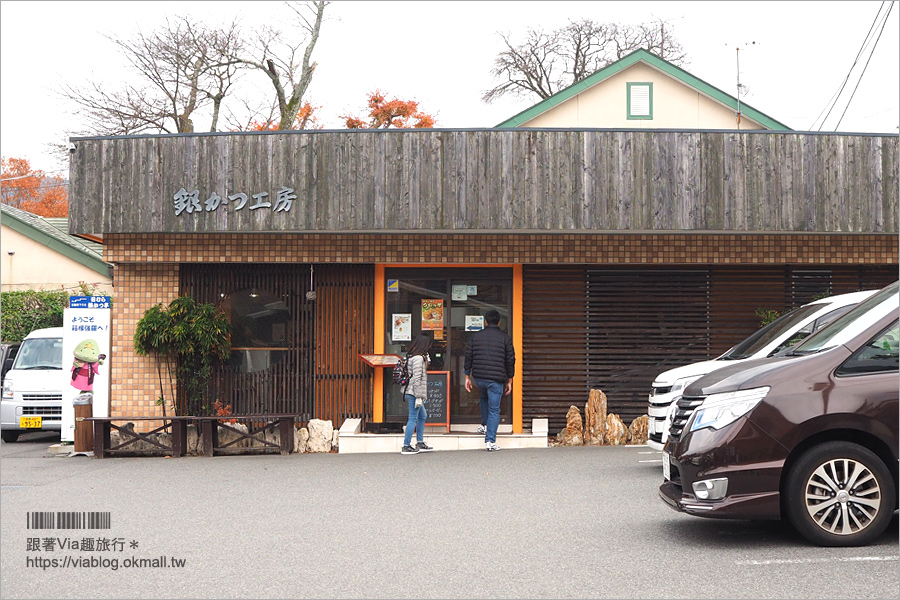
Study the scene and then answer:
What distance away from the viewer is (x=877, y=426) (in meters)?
6.75

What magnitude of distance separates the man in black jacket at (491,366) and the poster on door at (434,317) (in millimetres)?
1506

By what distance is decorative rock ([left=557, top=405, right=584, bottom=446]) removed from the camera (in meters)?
14.9

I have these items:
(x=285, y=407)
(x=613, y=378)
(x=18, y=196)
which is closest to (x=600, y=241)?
(x=613, y=378)

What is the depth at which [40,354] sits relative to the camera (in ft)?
60.5

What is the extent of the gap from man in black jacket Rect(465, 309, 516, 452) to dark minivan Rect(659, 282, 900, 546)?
6913 millimetres

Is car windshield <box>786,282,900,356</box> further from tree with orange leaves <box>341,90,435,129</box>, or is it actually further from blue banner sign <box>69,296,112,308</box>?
tree with orange leaves <box>341,90,435,129</box>

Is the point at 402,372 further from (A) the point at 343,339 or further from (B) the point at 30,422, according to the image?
(B) the point at 30,422

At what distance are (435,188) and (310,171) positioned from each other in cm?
191

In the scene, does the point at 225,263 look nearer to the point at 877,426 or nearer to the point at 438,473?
the point at 438,473

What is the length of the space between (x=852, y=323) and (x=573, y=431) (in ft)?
25.8

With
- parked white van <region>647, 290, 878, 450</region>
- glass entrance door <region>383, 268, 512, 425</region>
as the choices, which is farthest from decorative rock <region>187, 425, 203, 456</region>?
parked white van <region>647, 290, 878, 450</region>

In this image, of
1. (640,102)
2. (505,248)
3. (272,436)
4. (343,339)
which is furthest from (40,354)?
(640,102)

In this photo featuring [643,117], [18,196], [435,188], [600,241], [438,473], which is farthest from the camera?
[18,196]

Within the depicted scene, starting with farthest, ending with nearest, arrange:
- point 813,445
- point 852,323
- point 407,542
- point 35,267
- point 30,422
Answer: point 35,267 < point 30,422 < point 407,542 < point 852,323 < point 813,445
